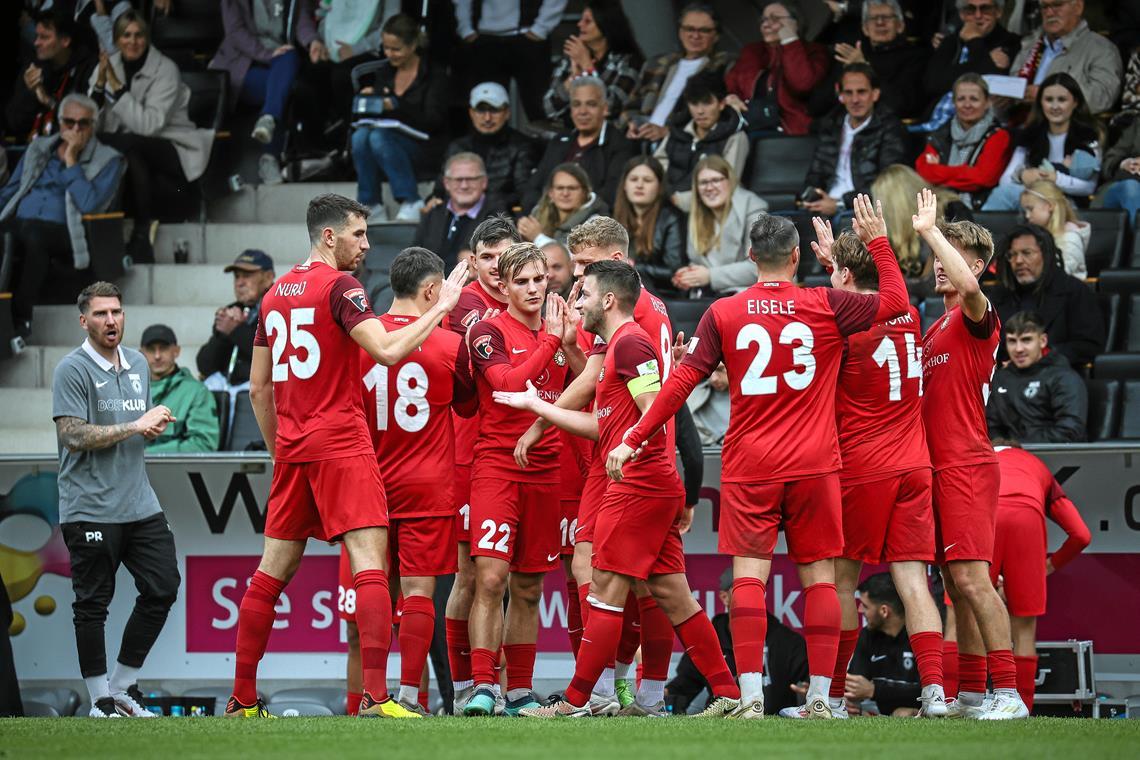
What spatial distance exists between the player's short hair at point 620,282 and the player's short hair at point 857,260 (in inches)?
44.2

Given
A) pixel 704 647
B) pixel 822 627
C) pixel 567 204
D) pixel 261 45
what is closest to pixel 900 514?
pixel 822 627

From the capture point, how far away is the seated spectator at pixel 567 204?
1225cm

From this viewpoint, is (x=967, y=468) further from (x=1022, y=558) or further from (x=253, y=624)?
(x=253, y=624)

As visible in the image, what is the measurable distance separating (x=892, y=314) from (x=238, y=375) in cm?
618

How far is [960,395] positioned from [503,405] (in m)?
2.26

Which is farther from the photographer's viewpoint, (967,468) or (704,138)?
(704,138)

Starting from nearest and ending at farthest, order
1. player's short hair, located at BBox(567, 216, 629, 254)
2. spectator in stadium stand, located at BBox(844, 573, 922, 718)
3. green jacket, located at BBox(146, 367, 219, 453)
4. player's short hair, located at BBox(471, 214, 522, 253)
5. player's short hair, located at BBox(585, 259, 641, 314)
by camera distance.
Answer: player's short hair, located at BBox(585, 259, 641, 314) < player's short hair, located at BBox(567, 216, 629, 254) < player's short hair, located at BBox(471, 214, 522, 253) < spectator in stadium stand, located at BBox(844, 573, 922, 718) < green jacket, located at BBox(146, 367, 219, 453)

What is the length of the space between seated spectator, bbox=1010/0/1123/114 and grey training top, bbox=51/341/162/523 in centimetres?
737

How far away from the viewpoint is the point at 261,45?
614 inches

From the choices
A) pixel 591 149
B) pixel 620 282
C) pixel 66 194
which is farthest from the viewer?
pixel 66 194

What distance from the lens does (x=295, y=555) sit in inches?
310

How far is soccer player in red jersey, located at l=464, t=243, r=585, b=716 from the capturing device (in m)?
8.06

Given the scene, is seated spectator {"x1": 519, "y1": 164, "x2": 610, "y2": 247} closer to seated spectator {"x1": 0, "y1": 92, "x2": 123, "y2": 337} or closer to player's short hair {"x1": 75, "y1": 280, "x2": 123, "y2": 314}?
player's short hair {"x1": 75, "y1": 280, "x2": 123, "y2": 314}

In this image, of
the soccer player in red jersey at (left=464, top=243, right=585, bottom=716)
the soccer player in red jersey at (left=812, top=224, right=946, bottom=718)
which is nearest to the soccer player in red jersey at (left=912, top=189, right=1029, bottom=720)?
the soccer player in red jersey at (left=812, top=224, right=946, bottom=718)
